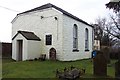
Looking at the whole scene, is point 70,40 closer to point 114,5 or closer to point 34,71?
point 114,5

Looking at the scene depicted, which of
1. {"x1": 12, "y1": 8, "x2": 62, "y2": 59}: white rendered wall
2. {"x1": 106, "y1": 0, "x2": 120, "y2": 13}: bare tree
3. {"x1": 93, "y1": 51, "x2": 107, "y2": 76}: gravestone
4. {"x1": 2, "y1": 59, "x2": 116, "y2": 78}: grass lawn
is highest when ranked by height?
{"x1": 106, "y1": 0, "x2": 120, "y2": 13}: bare tree

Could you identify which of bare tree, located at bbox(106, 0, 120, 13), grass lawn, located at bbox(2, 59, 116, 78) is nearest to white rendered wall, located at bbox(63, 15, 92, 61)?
bare tree, located at bbox(106, 0, 120, 13)

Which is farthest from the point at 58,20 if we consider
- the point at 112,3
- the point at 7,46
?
the point at 7,46

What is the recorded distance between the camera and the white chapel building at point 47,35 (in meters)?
24.5

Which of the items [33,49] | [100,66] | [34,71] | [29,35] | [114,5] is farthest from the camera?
[29,35]

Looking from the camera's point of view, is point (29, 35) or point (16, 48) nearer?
point (29, 35)

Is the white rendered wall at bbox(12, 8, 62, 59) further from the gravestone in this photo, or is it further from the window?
the gravestone

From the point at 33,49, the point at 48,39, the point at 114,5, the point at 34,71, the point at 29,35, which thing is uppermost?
the point at 114,5

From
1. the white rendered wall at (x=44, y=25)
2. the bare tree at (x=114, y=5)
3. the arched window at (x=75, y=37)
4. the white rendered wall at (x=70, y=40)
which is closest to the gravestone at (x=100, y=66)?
the bare tree at (x=114, y=5)

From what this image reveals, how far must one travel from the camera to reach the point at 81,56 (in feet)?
96.0

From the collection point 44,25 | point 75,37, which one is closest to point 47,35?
point 44,25

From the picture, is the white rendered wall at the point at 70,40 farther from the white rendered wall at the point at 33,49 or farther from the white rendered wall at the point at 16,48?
the white rendered wall at the point at 16,48

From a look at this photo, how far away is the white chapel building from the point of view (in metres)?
24.5

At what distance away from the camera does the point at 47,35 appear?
25.6 metres
